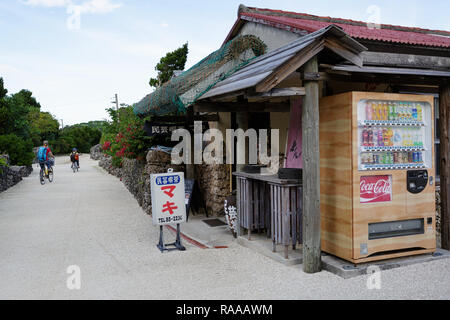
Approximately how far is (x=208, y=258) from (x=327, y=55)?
11.0 feet

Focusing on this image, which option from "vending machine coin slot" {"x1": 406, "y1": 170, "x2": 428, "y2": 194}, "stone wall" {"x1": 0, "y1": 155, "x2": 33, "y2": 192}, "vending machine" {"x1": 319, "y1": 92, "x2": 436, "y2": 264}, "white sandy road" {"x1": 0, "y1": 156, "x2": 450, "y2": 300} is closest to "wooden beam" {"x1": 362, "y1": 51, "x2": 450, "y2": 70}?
"vending machine" {"x1": 319, "y1": 92, "x2": 436, "y2": 264}

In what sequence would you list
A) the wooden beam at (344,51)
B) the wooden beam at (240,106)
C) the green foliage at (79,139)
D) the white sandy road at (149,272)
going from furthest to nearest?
the green foliage at (79,139)
the wooden beam at (240,106)
the wooden beam at (344,51)
the white sandy road at (149,272)

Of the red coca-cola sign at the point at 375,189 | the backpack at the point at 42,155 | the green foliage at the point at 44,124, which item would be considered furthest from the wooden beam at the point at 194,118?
the green foliage at the point at 44,124

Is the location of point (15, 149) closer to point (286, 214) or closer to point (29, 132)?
point (29, 132)

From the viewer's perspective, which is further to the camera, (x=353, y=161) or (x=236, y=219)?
(x=236, y=219)

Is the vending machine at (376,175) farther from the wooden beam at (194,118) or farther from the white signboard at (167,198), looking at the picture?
the wooden beam at (194,118)

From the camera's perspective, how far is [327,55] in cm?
518

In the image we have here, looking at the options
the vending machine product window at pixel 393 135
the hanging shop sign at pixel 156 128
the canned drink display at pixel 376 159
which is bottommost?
the canned drink display at pixel 376 159

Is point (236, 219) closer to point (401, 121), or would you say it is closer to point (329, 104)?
point (329, 104)

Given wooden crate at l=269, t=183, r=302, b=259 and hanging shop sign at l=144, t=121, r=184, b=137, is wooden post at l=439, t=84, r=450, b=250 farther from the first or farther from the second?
hanging shop sign at l=144, t=121, r=184, b=137

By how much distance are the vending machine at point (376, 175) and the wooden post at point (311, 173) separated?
0.38m

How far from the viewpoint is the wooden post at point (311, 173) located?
490 centimetres

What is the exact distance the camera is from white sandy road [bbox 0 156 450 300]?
4.39 meters
